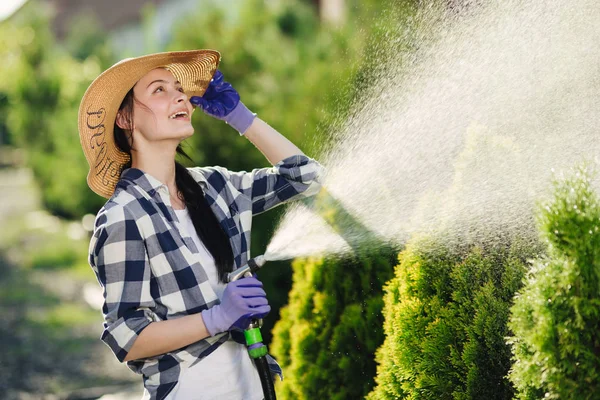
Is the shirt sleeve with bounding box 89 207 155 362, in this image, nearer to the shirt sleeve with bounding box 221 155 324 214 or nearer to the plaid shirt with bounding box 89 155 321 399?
the plaid shirt with bounding box 89 155 321 399

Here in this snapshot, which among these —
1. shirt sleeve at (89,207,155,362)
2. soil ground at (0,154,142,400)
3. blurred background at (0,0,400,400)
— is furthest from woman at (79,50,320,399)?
soil ground at (0,154,142,400)

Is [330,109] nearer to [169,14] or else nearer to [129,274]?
[129,274]

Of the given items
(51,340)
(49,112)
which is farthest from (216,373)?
(49,112)

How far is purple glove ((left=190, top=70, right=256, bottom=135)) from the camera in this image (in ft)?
10.2

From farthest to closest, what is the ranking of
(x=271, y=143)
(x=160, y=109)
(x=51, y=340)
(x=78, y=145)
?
(x=78, y=145)
(x=51, y=340)
(x=271, y=143)
(x=160, y=109)

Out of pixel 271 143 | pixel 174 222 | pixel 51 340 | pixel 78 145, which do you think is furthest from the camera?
pixel 78 145

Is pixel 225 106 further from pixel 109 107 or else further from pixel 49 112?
pixel 49 112

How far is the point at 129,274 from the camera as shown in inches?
97.0

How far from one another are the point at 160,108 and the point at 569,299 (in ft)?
5.09

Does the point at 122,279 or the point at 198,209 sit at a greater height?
the point at 198,209

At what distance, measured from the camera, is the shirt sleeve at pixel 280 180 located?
10.0 ft

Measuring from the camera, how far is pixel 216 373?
2609 mm

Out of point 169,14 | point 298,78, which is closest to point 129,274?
point 298,78

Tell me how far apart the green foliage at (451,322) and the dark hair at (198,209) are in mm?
661
